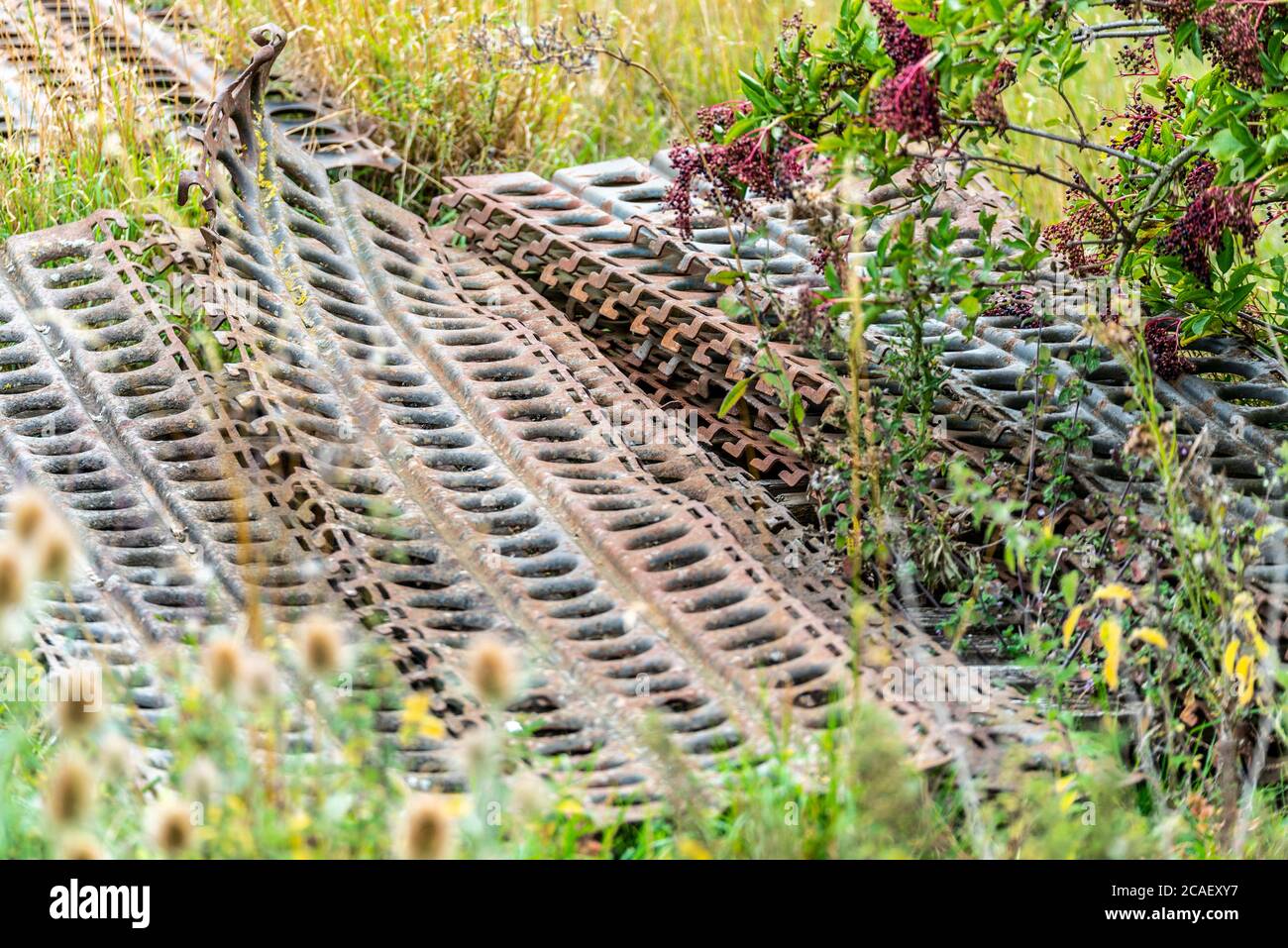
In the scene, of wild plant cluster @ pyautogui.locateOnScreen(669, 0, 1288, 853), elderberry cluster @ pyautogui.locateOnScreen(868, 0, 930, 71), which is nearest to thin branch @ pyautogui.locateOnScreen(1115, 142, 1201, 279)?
wild plant cluster @ pyautogui.locateOnScreen(669, 0, 1288, 853)

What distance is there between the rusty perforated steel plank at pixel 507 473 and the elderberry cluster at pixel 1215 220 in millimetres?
1092

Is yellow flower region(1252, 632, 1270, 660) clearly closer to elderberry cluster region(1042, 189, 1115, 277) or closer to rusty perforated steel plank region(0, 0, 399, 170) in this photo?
elderberry cluster region(1042, 189, 1115, 277)

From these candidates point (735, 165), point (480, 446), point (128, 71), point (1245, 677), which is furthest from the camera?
point (128, 71)

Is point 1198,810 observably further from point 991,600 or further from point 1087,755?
point 991,600

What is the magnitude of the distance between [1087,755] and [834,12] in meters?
5.72

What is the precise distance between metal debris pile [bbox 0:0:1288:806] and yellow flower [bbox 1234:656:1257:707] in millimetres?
381

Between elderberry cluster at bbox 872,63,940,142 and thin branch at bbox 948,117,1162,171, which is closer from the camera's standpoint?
elderberry cluster at bbox 872,63,940,142

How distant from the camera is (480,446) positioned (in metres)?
3.83

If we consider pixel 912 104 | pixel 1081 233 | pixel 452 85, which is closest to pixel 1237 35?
pixel 912 104

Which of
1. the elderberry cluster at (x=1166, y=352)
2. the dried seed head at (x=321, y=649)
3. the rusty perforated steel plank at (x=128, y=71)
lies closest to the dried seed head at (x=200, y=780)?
the dried seed head at (x=321, y=649)

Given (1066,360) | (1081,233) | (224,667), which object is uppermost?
(1081,233)

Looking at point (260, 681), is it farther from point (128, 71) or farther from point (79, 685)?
point (128, 71)

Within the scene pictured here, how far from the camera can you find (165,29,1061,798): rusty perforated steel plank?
3004 millimetres

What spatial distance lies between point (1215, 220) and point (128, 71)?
3.88 meters
